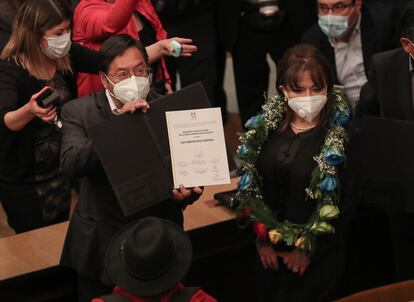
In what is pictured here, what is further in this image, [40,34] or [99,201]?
[40,34]

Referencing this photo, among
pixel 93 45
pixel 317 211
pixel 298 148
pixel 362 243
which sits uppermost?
pixel 93 45

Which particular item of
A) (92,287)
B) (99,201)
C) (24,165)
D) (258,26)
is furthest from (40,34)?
(258,26)

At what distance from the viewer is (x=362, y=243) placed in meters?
4.27

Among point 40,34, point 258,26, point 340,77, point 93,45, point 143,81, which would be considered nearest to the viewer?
point 143,81

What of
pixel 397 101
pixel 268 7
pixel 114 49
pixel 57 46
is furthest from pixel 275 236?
pixel 268 7

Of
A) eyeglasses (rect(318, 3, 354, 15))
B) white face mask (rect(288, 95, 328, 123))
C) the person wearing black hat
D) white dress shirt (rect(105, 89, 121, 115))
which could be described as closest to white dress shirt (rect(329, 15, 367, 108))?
eyeglasses (rect(318, 3, 354, 15))

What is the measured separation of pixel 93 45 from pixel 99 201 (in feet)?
4.27

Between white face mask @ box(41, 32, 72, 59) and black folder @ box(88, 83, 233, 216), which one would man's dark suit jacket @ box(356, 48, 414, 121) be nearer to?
black folder @ box(88, 83, 233, 216)

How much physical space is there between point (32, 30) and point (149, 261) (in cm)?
151

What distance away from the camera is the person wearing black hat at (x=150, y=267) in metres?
2.49

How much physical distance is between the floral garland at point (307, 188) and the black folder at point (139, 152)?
354 mm

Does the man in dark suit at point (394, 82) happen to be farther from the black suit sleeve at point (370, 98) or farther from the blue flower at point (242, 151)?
the blue flower at point (242, 151)

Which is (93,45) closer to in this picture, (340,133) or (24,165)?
(24,165)

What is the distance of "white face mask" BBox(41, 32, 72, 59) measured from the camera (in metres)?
3.56
